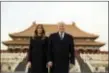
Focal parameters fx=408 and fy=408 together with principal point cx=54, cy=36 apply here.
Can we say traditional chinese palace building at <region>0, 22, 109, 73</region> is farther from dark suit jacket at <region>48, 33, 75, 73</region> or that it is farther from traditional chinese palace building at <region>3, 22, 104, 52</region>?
dark suit jacket at <region>48, 33, 75, 73</region>

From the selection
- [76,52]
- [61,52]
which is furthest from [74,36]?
[61,52]

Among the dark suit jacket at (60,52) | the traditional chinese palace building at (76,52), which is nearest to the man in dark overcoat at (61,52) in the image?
the dark suit jacket at (60,52)

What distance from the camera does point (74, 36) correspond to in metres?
24.0

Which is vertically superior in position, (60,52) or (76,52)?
(60,52)

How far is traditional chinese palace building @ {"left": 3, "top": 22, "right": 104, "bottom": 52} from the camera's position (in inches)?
922

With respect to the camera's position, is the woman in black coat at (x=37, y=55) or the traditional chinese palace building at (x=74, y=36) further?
the traditional chinese palace building at (x=74, y=36)

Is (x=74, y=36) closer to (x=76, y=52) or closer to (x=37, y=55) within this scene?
(x=76, y=52)

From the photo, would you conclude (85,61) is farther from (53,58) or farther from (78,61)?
(53,58)

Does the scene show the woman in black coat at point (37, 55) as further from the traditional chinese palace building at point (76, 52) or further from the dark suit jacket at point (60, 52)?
the traditional chinese palace building at point (76, 52)

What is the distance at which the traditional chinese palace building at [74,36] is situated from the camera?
23406 millimetres

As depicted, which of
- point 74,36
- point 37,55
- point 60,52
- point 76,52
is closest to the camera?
point 60,52

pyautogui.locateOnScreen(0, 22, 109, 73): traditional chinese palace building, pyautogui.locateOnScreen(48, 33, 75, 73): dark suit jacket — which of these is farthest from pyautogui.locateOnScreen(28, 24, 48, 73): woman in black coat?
pyautogui.locateOnScreen(0, 22, 109, 73): traditional chinese palace building

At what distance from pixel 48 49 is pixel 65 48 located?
0.22m

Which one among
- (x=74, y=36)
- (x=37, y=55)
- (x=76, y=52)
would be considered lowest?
(x=76, y=52)
